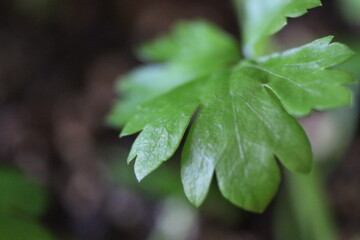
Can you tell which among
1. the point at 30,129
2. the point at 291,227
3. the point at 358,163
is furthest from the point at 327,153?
the point at 30,129

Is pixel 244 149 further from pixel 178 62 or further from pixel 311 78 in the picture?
pixel 178 62

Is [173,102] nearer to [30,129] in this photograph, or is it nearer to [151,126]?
[151,126]

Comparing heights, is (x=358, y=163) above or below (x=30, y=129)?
below

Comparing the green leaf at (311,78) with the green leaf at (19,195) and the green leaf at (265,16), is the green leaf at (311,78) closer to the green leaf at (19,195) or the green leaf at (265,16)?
the green leaf at (265,16)

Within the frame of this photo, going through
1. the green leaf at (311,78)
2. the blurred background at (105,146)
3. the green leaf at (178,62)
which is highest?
the green leaf at (311,78)

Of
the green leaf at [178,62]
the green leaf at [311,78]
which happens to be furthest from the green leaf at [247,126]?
the green leaf at [178,62]

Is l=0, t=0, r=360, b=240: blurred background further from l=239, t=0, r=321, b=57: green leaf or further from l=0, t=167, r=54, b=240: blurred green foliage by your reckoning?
l=239, t=0, r=321, b=57: green leaf

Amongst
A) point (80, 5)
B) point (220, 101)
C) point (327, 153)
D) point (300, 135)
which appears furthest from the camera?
point (80, 5)
